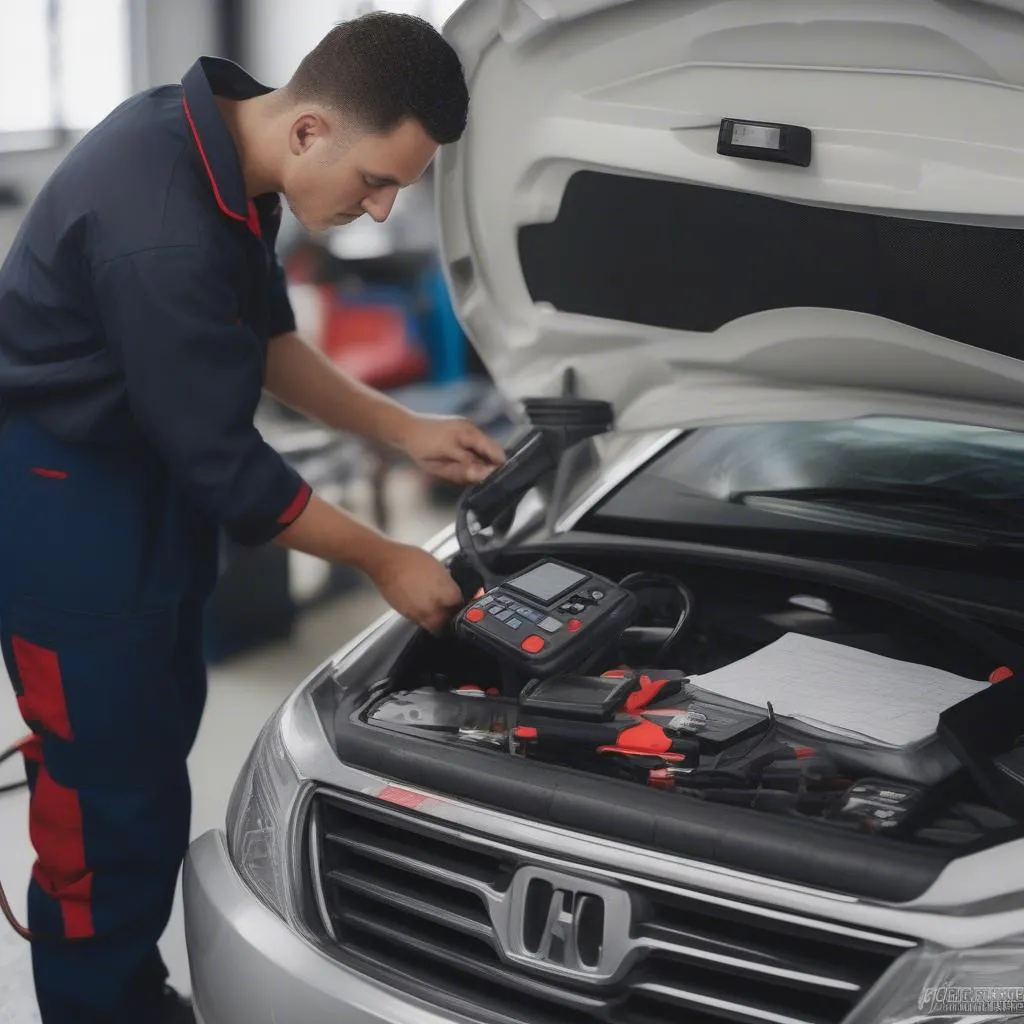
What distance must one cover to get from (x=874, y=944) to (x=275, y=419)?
14.8ft

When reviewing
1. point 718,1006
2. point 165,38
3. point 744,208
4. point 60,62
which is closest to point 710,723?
point 718,1006

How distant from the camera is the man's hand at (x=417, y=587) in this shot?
5.29 ft

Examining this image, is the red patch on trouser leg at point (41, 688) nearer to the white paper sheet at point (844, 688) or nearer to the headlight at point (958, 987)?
the white paper sheet at point (844, 688)

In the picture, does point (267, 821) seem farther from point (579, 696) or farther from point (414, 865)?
point (579, 696)

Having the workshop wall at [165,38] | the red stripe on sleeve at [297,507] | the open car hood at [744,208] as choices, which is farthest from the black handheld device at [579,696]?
the workshop wall at [165,38]

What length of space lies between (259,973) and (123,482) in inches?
26.9

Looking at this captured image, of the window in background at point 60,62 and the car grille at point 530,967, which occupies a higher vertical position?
the window in background at point 60,62

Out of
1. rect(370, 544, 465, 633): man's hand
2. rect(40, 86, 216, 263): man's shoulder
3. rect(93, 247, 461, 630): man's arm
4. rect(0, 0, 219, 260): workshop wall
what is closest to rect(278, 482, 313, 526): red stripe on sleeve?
rect(93, 247, 461, 630): man's arm

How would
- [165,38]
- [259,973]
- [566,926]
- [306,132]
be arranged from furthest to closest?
[165,38] < [306,132] < [259,973] < [566,926]

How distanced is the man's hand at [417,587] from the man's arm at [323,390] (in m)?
0.40

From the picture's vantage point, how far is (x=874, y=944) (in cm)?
109

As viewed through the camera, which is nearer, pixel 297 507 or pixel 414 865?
pixel 414 865

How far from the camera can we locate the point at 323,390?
6.68ft

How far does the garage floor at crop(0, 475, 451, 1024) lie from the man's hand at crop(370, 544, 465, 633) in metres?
0.88
